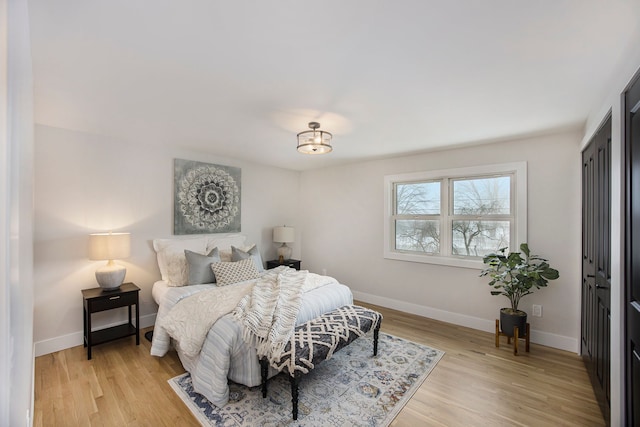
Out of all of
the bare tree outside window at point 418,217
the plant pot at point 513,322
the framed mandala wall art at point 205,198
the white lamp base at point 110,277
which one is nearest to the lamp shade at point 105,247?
the white lamp base at point 110,277

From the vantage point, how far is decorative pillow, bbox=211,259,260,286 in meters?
3.20

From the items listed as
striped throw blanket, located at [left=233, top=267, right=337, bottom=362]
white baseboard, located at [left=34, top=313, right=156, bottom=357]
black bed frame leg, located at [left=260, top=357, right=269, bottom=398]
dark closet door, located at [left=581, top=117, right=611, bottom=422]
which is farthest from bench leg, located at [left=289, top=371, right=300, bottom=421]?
white baseboard, located at [left=34, top=313, right=156, bottom=357]

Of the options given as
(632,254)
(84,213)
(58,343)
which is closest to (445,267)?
(632,254)

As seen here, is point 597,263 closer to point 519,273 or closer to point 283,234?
point 519,273

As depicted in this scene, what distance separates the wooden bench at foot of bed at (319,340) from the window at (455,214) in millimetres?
1701

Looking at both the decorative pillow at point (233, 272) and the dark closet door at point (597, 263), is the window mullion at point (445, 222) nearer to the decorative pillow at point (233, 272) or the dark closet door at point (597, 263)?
the dark closet door at point (597, 263)

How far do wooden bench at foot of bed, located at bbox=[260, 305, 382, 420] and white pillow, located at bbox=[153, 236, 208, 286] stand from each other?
1670mm

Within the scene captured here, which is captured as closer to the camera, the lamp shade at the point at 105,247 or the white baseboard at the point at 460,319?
the lamp shade at the point at 105,247

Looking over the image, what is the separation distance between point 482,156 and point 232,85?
307 centimetres

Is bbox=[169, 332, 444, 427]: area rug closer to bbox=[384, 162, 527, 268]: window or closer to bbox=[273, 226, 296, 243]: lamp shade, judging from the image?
bbox=[384, 162, 527, 268]: window

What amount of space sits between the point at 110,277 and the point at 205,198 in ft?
4.97

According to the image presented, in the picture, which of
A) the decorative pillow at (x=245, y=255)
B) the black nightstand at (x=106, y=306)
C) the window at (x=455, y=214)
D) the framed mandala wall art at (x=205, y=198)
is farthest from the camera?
the framed mandala wall art at (x=205, y=198)

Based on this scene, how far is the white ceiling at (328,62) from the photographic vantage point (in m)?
1.30

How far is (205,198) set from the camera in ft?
13.4
